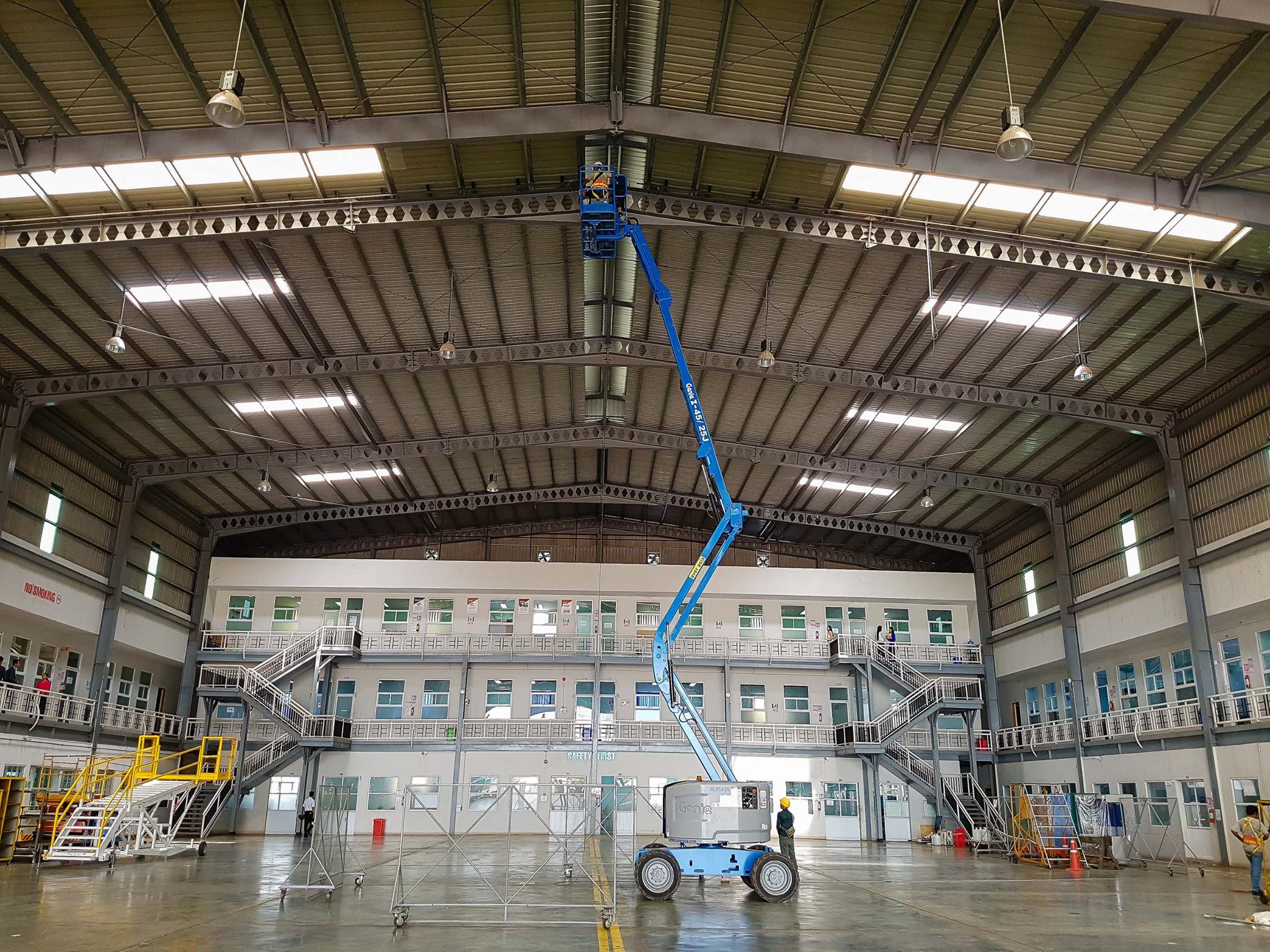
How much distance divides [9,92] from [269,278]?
25.7 feet

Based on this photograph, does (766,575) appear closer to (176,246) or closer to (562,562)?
(562,562)

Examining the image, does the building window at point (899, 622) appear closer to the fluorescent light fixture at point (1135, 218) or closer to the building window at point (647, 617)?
the building window at point (647, 617)

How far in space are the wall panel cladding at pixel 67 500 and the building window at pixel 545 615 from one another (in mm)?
18695

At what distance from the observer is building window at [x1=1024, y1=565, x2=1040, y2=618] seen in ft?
132

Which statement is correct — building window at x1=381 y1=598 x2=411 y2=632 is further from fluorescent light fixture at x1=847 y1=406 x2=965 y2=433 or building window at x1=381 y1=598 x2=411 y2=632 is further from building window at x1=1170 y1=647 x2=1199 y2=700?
building window at x1=1170 y1=647 x2=1199 y2=700

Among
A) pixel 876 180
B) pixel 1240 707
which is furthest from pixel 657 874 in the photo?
pixel 1240 707

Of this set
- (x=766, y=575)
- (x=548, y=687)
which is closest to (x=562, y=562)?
(x=548, y=687)

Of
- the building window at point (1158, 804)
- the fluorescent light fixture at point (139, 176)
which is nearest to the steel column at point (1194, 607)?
the building window at point (1158, 804)

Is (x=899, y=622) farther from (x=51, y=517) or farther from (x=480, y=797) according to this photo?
(x=51, y=517)

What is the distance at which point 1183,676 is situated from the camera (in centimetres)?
3250

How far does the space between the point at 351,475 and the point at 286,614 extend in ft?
29.9

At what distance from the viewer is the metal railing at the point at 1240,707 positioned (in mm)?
26172

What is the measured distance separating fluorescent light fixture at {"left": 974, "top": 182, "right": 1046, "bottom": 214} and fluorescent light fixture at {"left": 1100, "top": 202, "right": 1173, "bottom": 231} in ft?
6.21

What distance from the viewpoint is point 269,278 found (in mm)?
25641
